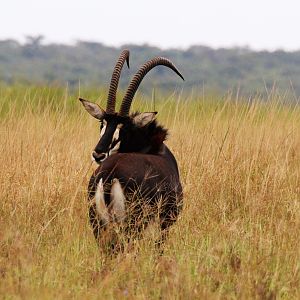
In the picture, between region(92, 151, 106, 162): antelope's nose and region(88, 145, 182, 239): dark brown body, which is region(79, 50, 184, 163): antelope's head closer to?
region(92, 151, 106, 162): antelope's nose

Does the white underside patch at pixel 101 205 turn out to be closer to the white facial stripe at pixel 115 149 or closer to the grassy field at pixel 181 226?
the grassy field at pixel 181 226

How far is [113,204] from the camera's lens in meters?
5.52

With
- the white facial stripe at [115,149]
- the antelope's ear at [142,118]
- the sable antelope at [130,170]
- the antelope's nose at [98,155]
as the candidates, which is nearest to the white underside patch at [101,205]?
the sable antelope at [130,170]

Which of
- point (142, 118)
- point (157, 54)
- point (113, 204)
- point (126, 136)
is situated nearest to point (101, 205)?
point (113, 204)

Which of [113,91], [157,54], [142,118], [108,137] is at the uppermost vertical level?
[113,91]

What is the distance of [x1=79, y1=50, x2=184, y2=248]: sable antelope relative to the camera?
5.54 metres

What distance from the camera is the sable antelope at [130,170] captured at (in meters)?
5.54

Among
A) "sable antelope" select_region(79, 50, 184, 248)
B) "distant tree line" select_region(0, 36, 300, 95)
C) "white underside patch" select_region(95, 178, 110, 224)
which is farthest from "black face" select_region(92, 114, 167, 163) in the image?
"distant tree line" select_region(0, 36, 300, 95)

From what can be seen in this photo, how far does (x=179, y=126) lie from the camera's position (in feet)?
31.6

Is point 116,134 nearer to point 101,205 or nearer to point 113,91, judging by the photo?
point 113,91

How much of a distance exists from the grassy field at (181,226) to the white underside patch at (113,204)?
234 millimetres

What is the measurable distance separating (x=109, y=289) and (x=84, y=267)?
1.57 feet

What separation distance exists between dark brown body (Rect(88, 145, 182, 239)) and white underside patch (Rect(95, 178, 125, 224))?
3 cm

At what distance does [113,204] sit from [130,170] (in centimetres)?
25
